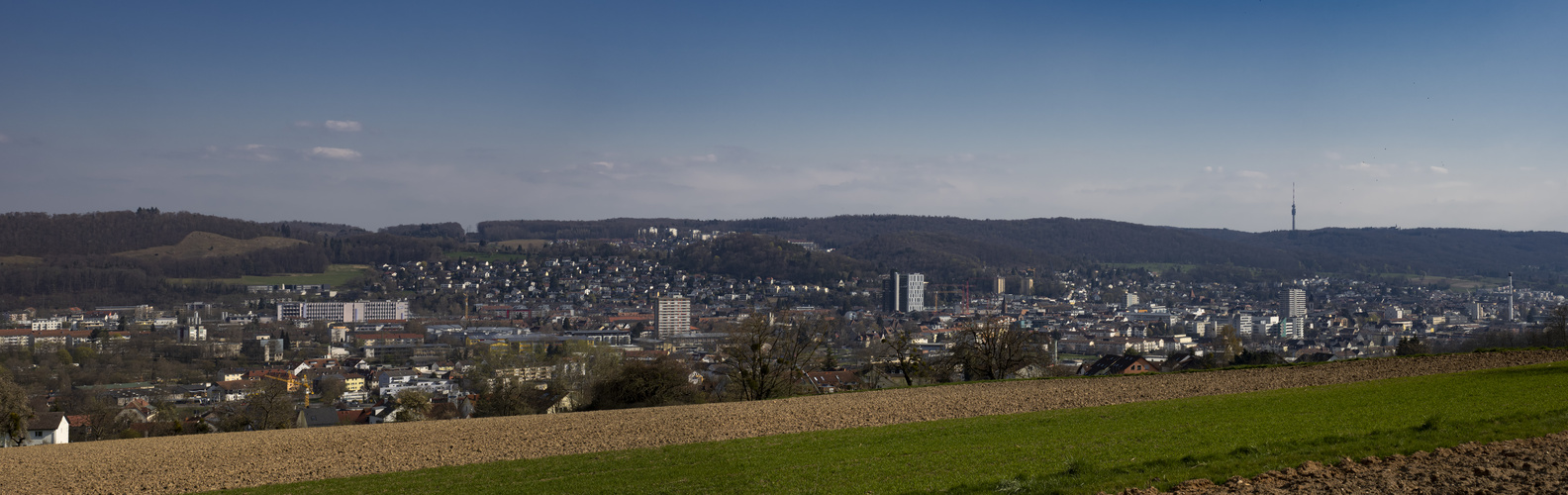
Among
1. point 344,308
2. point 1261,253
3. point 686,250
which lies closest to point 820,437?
point 344,308

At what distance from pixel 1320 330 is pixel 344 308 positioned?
107 meters

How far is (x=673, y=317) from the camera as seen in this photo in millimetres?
108812

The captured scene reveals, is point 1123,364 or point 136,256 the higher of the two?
point 136,256

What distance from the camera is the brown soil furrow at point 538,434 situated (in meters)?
16.7

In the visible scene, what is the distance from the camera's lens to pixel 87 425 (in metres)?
35.9

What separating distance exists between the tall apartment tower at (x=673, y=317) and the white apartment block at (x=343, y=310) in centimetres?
3520

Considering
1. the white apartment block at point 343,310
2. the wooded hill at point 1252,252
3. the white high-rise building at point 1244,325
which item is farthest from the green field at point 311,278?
the white high-rise building at point 1244,325

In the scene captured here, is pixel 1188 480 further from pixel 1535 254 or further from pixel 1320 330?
pixel 1535 254

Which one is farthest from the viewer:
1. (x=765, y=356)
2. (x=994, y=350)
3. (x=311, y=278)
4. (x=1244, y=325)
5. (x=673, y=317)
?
(x=311, y=278)

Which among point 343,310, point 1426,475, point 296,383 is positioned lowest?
point 296,383

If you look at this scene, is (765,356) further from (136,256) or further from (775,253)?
(775,253)

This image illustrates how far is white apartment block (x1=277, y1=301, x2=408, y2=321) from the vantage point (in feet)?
359

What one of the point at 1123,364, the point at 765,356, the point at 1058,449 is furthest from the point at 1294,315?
the point at 1058,449

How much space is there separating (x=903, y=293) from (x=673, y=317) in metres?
38.6
